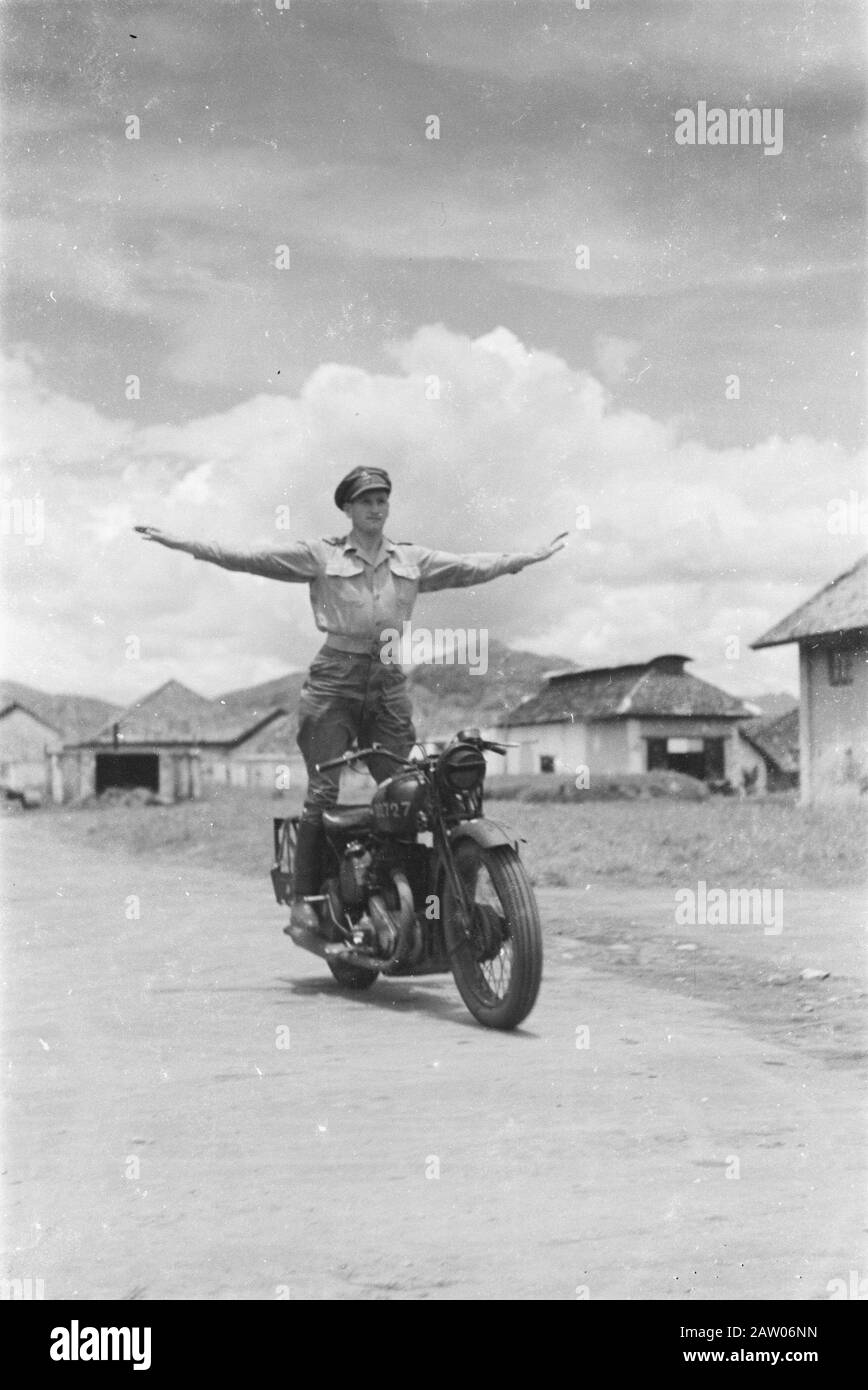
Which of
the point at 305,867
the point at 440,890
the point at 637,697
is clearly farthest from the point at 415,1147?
the point at 637,697

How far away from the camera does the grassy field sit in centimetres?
1180

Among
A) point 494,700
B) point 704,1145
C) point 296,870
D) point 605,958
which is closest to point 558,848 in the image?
point 605,958

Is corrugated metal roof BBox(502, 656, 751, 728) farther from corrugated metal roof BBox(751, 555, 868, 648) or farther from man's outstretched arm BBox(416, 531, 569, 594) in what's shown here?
man's outstretched arm BBox(416, 531, 569, 594)

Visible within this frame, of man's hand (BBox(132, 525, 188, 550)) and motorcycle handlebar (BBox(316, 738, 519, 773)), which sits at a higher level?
man's hand (BBox(132, 525, 188, 550))

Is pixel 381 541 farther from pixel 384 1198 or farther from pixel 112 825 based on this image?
pixel 112 825

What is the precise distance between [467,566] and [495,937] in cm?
151

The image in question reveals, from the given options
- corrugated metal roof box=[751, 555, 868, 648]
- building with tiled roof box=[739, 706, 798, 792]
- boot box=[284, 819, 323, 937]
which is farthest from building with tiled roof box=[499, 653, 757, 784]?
boot box=[284, 819, 323, 937]

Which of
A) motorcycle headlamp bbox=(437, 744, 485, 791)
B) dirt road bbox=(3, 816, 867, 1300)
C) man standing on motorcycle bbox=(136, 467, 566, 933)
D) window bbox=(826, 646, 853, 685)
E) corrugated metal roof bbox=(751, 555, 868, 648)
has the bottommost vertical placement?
dirt road bbox=(3, 816, 867, 1300)

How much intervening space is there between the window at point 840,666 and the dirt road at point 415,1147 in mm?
13828

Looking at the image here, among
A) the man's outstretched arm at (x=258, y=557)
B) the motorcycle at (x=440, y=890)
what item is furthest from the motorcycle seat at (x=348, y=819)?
the man's outstretched arm at (x=258, y=557)

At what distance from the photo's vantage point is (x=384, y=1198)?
11.0 ft

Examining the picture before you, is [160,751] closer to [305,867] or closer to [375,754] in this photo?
[305,867]

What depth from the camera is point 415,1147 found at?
12.4 ft
